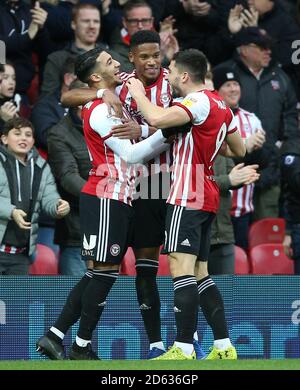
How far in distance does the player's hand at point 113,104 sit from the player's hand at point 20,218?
1.83m

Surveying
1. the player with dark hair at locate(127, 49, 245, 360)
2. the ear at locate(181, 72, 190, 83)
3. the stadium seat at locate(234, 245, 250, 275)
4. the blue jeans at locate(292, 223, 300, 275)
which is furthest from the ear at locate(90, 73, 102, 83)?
the stadium seat at locate(234, 245, 250, 275)

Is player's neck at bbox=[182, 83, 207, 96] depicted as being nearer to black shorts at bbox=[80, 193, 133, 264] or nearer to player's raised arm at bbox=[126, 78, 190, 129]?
player's raised arm at bbox=[126, 78, 190, 129]

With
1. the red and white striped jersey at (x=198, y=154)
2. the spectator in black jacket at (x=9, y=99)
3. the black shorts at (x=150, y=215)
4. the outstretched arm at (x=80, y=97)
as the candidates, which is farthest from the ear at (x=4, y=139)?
the red and white striped jersey at (x=198, y=154)

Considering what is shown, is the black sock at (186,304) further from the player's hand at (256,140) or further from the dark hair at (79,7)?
the dark hair at (79,7)

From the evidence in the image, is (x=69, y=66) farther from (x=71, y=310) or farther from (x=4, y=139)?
(x=71, y=310)

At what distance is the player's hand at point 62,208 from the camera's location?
10.1m

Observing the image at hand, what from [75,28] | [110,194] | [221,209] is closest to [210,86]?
[221,209]

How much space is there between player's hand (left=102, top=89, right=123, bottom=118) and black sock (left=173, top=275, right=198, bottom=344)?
125 centimetres

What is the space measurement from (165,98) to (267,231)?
3.90m

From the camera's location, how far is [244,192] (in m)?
11.9

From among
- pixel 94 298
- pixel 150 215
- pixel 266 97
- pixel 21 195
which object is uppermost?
pixel 266 97

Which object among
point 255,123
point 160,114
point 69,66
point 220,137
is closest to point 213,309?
point 220,137

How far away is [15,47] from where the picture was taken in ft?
40.3
